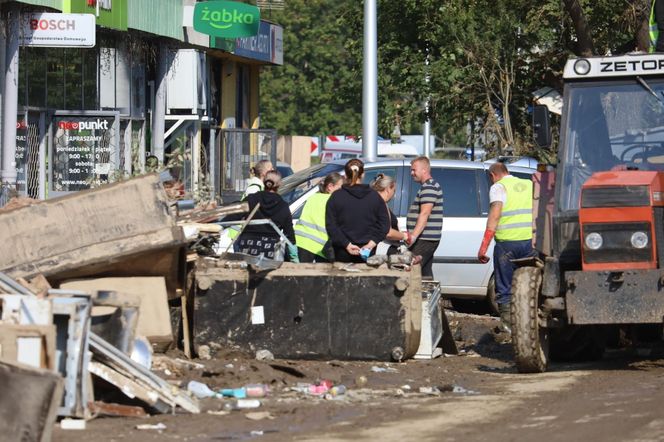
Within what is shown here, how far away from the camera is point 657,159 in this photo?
37.2ft

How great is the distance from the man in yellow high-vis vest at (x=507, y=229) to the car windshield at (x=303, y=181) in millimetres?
2277

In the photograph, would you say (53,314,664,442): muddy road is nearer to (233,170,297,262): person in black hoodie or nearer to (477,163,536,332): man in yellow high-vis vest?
(233,170,297,262): person in black hoodie

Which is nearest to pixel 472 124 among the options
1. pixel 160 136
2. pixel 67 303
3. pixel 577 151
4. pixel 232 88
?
pixel 160 136

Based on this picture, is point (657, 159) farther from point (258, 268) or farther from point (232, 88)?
point (232, 88)

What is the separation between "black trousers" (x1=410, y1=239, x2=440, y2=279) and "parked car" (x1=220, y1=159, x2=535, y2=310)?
143 cm

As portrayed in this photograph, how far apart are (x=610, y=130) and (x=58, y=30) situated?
9.06 metres

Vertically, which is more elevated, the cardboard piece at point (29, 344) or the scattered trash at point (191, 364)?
the cardboard piece at point (29, 344)

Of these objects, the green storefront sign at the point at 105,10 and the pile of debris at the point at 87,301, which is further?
the green storefront sign at the point at 105,10

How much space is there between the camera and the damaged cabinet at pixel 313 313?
11.9 meters

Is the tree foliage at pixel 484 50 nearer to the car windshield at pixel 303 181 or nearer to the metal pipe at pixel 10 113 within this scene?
the car windshield at pixel 303 181

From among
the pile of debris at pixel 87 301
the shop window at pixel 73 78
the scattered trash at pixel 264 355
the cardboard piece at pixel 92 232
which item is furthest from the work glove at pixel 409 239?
the shop window at pixel 73 78

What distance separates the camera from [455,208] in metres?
15.7

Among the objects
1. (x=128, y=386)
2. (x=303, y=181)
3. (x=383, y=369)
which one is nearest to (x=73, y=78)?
(x=303, y=181)

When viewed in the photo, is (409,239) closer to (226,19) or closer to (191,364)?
(191,364)
